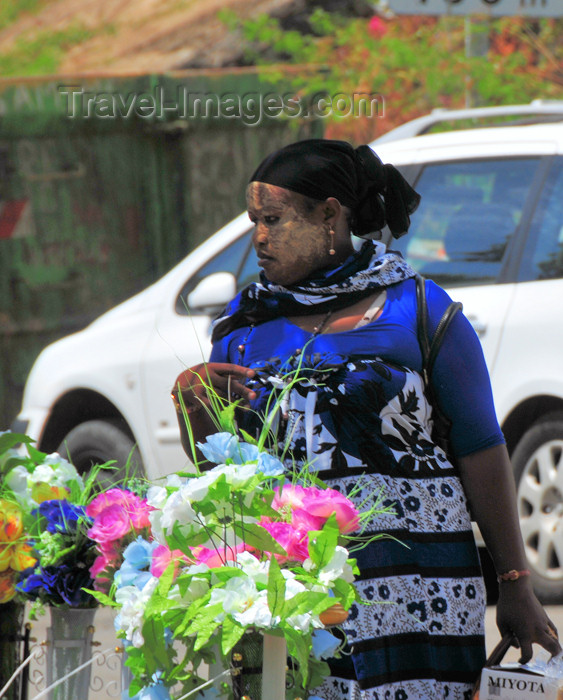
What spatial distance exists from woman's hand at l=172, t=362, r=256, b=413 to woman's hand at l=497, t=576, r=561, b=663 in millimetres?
622

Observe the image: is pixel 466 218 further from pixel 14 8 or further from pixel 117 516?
pixel 14 8

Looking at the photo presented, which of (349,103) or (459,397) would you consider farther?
(349,103)

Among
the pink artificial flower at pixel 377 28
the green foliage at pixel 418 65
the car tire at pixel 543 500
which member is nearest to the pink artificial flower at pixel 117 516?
the car tire at pixel 543 500

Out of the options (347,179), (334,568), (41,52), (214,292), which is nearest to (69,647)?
(334,568)

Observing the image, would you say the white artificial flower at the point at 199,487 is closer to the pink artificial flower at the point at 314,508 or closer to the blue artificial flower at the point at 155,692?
the pink artificial flower at the point at 314,508

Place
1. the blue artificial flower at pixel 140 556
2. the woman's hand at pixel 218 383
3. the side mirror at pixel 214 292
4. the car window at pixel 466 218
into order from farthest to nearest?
1. the side mirror at pixel 214 292
2. the car window at pixel 466 218
3. the woman's hand at pixel 218 383
4. the blue artificial flower at pixel 140 556

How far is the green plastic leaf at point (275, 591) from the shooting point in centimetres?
164

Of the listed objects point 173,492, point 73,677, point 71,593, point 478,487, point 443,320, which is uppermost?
point 443,320

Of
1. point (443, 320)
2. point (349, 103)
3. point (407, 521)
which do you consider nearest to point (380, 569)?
point (407, 521)

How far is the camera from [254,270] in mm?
5559

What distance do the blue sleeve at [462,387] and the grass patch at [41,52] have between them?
15758 millimetres

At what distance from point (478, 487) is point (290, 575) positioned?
80 cm

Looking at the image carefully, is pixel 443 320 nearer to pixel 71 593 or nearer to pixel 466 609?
pixel 466 609

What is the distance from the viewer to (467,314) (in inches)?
201
